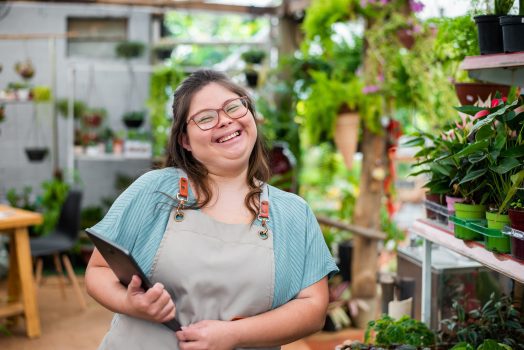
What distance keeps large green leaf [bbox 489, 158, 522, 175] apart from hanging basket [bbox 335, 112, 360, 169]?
262 cm

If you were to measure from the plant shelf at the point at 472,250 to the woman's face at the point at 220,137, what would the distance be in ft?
2.28

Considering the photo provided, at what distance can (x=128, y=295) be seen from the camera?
5.12ft

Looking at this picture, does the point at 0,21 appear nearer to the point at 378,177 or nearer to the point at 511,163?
the point at 378,177

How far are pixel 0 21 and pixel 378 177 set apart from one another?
4.44 metres

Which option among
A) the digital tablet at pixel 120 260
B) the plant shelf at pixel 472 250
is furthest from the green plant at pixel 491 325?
the digital tablet at pixel 120 260

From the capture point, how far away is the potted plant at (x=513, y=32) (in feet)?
5.93

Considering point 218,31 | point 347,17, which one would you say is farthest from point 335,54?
point 218,31

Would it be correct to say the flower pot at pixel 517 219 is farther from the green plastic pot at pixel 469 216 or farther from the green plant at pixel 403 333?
the green plant at pixel 403 333

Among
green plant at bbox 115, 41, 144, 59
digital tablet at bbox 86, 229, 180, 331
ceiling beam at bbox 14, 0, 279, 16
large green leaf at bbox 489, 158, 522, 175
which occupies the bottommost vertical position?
digital tablet at bbox 86, 229, 180, 331

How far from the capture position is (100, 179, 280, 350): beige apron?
5.37ft

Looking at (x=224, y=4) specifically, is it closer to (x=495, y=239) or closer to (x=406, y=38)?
(x=406, y=38)

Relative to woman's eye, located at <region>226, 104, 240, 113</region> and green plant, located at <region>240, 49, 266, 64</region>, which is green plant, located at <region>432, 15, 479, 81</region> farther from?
green plant, located at <region>240, 49, 266, 64</region>

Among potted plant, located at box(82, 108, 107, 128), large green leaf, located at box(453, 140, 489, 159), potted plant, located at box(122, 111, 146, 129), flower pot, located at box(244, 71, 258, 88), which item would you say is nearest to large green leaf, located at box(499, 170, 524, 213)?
large green leaf, located at box(453, 140, 489, 159)

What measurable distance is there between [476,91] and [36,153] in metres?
5.11
